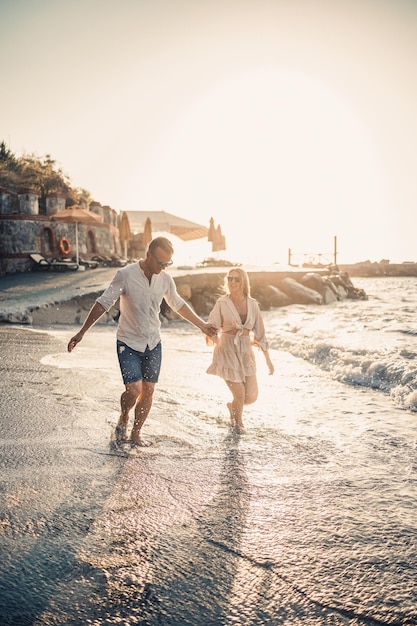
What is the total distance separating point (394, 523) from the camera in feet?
9.60

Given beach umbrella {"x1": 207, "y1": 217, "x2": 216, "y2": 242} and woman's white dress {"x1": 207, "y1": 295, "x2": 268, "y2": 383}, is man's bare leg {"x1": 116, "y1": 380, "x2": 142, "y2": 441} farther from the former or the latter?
beach umbrella {"x1": 207, "y1": 217, "x2": 216, "y2": 242}

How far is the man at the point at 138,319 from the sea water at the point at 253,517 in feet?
1.86

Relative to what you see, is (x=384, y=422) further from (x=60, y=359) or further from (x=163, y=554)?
(x=60, y=359)

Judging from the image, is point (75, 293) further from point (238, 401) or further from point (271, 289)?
point (238, 401)

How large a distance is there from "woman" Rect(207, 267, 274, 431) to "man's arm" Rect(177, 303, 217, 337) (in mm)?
118

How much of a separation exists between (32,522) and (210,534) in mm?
995

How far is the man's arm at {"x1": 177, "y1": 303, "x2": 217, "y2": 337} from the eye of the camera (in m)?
4.77

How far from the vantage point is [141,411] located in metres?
4.34

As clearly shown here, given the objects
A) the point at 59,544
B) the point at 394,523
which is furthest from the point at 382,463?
the point at 59,544

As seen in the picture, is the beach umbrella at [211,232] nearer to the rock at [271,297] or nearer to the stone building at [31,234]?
the stone building at [31,234]

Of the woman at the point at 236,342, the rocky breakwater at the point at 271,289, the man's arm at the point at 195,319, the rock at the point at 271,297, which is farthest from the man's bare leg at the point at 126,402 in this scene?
the rock at the point at 271,297

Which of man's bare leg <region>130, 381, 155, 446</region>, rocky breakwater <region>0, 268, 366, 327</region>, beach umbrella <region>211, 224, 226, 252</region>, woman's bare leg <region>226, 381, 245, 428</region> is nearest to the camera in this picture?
man's bare leg <region>130, 381, 155, 446</region>

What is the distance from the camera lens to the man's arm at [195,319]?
4.77 meters

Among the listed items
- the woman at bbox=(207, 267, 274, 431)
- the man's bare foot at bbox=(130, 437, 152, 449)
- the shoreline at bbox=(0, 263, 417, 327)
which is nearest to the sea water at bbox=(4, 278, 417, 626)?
the man's bare foot at bbox=(130, 437, 152, 449)
